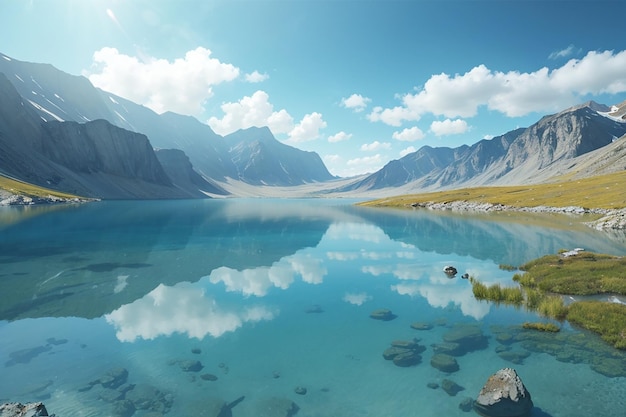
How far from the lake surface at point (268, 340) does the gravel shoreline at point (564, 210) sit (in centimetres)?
3012

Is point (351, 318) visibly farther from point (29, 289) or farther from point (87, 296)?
point (29, 289)

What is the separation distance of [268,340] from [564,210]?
122425mm

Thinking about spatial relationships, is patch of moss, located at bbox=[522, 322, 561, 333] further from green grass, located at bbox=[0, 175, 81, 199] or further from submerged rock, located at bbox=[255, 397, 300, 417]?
green grass, located at bbox=[0, 175, 81, 199]

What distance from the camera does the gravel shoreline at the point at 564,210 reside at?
71.6 meters

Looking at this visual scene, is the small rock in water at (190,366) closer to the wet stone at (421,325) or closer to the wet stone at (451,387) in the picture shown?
the wet stone at (451,387)

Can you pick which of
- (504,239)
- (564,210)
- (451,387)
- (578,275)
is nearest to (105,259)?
(451,387)

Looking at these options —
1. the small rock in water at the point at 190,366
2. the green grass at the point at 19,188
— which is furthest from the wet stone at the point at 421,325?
the green grass at the point at 19,188

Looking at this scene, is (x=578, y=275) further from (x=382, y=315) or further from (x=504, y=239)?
(x=504, y=239)

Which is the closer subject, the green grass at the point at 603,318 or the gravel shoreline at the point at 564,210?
the green grass at the point at 603,318

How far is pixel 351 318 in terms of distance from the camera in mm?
25828

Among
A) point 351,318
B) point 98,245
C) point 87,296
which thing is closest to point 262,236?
point 98,245

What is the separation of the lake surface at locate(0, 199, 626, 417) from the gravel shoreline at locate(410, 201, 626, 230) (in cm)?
3012

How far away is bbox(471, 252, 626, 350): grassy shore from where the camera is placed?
21.7 meters

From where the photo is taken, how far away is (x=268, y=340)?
2192 centimetres
